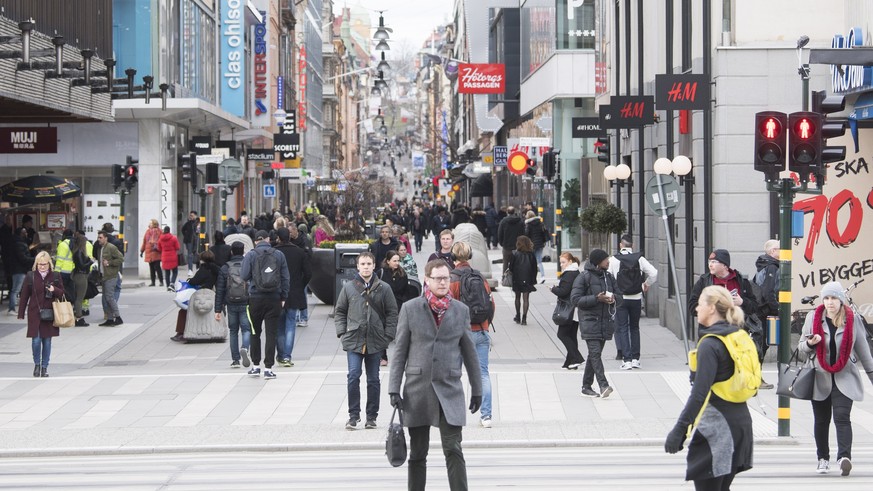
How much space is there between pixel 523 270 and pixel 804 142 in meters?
11.4

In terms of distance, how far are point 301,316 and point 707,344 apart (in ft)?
53.4

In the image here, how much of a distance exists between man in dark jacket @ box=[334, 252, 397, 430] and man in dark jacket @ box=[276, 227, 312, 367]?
4.40m

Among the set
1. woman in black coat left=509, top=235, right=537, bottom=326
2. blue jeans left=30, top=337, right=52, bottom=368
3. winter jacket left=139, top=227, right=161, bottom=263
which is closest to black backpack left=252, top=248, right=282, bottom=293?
blue jeans left=30, top=337, right=52, bottom=368

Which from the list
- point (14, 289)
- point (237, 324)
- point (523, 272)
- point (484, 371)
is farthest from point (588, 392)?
point (14, 289)

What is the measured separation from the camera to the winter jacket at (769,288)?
1540cm

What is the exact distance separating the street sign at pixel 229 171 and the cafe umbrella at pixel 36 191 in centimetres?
340

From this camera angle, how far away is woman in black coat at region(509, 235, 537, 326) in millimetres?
23438

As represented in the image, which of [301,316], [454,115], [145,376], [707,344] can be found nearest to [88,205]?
[301,316]

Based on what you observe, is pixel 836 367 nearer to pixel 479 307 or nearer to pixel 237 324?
pixel 479 307

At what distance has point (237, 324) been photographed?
18156 millimetres

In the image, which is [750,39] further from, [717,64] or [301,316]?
[301,316]

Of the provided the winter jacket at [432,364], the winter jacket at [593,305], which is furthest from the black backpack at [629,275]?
the winter jacket at [432,364]

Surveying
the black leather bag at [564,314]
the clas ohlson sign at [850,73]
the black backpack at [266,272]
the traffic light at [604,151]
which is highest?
the clas ohlson sign at [850,73]

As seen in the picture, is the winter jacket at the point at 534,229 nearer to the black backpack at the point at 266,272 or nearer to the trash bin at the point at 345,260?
the trash bin at the point at 345,260
